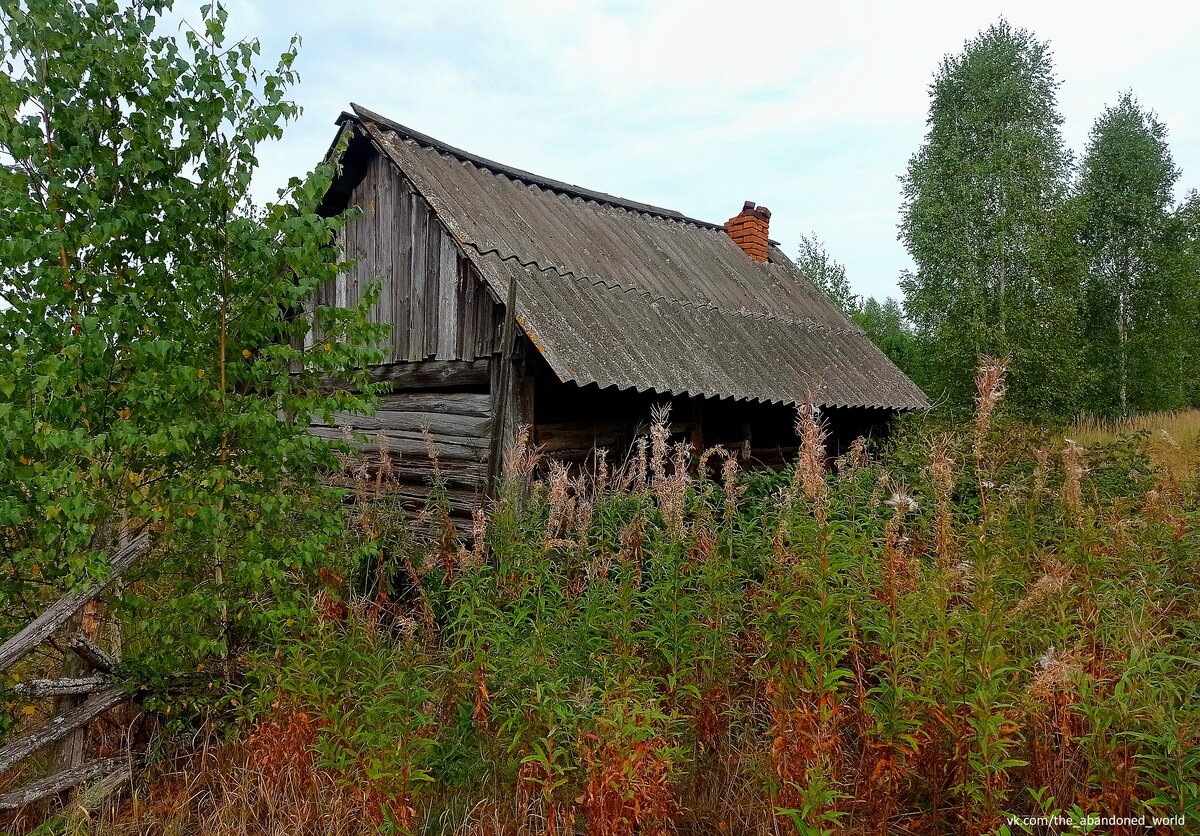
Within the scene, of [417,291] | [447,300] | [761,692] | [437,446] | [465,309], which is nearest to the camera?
[761,692]

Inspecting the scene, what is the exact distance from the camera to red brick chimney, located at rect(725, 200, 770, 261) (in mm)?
13203

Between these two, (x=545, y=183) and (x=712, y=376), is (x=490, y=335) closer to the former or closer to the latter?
(x=712, y=376)

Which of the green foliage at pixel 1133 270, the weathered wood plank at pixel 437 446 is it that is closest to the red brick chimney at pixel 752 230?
the weathered wood plank at pixel 437 446

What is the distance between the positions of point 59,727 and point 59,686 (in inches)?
8.1

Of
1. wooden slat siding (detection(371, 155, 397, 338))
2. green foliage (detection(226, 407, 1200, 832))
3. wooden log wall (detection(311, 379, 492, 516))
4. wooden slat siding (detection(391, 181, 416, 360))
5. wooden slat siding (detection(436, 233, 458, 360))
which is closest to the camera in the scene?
green foliage (detection(226, 407, 1200, 832))

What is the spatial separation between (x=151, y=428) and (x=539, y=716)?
7.68ft

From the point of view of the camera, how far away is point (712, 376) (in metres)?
7.45

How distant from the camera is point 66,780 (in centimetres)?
366

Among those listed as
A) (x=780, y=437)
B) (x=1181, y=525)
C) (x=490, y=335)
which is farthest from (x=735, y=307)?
(x=1181, y=525)

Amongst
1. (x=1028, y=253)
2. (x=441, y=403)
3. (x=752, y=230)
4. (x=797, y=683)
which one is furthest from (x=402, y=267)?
(x=1028, y=253)

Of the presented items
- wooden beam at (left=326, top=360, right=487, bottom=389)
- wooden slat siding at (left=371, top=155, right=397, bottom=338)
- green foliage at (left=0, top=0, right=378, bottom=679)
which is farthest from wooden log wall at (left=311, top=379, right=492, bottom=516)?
A: green foliage at (left=0, top=0, right=378, bottom=679)

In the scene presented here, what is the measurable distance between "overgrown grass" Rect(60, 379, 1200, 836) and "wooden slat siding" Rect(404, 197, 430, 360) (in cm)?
381

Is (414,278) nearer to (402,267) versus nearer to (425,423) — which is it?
(402,267)

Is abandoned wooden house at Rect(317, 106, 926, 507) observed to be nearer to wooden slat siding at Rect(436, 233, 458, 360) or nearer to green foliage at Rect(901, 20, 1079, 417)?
wooden slat siding at Rect(436, 233, 458, 360)
